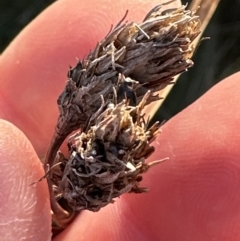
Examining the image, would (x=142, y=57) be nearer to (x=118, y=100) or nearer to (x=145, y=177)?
(x=118, y=100)

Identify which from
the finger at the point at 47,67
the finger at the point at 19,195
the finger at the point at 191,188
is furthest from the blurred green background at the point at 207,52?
the finger at the point at 19,195

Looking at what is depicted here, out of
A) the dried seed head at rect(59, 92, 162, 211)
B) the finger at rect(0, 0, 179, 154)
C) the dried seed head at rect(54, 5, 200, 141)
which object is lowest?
the finger at rect(0, 0, 179, 154)

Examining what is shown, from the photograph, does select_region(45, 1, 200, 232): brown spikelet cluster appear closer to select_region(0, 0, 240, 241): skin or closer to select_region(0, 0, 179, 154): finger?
select_region(0, 0, 240, 241): skin

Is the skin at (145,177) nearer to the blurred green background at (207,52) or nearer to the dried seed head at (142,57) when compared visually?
the dried seed head at (142,57)

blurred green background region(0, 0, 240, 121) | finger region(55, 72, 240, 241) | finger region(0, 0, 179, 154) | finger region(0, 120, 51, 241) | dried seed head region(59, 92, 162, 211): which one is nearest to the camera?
dried seed head region(59, 92, 162, 211)

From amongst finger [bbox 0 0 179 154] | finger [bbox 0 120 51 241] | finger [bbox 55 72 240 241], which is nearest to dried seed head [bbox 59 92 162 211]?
finger [bbox 0 120 51 241]

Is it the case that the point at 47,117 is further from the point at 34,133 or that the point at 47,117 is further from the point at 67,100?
the point at 67,100

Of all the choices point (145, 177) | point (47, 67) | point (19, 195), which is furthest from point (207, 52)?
point (19, 195)
